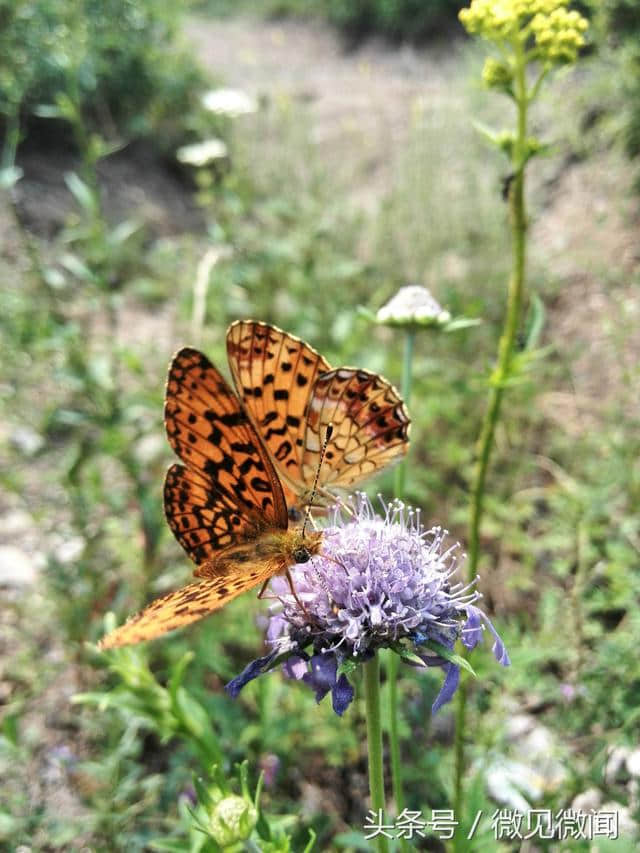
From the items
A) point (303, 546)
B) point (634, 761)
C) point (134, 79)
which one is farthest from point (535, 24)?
point (134, 79)

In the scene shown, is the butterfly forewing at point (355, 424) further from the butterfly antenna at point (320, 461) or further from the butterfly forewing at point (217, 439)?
the butterfly forewing at point (217, 439)

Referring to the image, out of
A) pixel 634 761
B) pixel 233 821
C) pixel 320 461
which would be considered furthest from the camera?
pixel 634 761

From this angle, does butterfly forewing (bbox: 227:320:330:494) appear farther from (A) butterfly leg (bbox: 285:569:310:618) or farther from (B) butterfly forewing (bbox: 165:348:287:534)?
(A) butterfly leg (bbox: 285:569:310:618)

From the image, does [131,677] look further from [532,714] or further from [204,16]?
[204,16]

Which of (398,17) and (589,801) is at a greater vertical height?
(398,17)

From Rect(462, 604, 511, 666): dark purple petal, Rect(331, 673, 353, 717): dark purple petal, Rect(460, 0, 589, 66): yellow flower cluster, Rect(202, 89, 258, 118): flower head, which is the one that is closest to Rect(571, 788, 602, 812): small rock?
Rect(462, 604, 511, 666): dark purple petal

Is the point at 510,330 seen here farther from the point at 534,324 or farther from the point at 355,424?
the point at 355,424

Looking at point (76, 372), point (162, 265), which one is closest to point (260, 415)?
point (76, 372)
